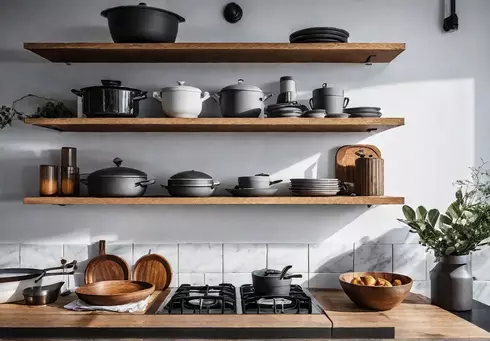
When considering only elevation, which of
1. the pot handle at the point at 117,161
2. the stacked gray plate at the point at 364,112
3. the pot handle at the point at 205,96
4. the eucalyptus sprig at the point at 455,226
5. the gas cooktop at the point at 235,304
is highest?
the pot handle at the point at 205,96

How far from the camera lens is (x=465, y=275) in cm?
235

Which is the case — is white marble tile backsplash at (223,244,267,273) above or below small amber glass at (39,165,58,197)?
below

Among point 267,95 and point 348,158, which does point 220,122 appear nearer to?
point 267,95

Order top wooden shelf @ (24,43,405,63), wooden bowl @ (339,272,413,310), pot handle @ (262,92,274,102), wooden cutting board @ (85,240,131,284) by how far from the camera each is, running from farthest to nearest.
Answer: wooden cutting board @ (85,240,131,284)
pot handle @ (262,92,274,102)
top wooden shelf @ (24,43,405,63)
wooden bowl @ (339,272,413,310)

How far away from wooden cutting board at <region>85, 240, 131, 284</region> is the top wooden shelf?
0.98 meters

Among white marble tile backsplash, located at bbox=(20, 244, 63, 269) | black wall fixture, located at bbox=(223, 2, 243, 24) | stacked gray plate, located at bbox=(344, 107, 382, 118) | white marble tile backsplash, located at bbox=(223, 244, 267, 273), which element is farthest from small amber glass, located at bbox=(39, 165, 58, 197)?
stacked gray plate, located at bbox=(344, 107, 382, 118)

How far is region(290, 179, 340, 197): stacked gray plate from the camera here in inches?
96.6

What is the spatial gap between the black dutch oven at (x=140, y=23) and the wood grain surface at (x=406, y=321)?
150 centimetres

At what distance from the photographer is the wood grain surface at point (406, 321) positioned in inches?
78.7

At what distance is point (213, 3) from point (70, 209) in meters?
1.35

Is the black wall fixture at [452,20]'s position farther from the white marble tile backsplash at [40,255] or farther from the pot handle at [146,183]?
the white marble tile backsplash at [40,255]

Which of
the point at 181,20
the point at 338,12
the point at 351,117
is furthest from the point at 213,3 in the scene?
the point at 351,117

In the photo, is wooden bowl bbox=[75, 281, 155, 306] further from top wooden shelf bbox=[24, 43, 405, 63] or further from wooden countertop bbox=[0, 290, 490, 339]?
top wooden shelf bbox=[24, 43, 405, 63]

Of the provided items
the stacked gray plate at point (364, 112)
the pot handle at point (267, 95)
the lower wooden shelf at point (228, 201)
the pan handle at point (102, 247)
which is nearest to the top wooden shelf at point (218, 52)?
the pot handle at point (267, 95)
